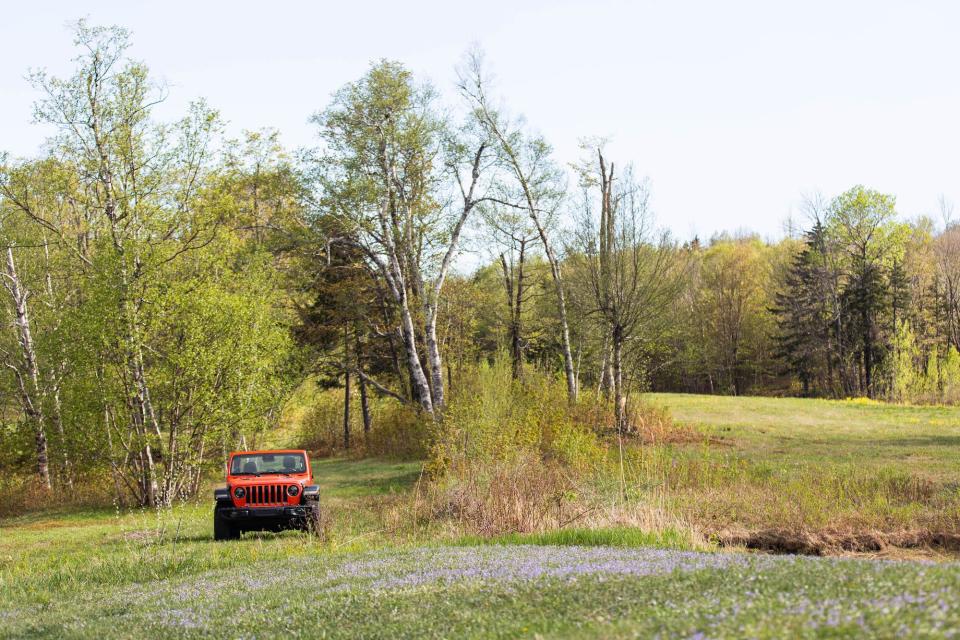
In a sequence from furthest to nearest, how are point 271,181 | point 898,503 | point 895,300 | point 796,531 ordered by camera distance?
point 895,300
point 271,181
point 898,503
point 796,531

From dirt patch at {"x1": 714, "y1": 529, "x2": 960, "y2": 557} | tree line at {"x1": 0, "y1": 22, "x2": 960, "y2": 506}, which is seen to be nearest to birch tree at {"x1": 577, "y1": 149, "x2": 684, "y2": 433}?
tree line at {"x1": 0, "y1": 22, "x2": 960, "y2": 506}

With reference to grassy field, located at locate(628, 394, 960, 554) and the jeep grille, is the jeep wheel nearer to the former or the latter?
the jeep grille

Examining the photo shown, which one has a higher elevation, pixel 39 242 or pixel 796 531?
pixel 39 242

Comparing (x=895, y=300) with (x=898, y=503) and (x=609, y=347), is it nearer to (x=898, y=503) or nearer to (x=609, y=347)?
(x=609, y=347)

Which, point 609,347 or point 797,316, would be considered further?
point 797,316

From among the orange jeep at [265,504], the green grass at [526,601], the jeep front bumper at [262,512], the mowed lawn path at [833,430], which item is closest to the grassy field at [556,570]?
the green grass at [526,601]

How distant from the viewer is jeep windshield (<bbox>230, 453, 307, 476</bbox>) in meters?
15.5

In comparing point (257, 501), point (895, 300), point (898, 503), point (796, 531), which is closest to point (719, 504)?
point (796, 531)

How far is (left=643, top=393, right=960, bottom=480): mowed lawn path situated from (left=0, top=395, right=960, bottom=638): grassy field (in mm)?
245

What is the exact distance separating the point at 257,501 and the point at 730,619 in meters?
12.7

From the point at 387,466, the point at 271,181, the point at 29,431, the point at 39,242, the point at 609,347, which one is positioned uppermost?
the point at 271,181

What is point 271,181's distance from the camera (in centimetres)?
2720

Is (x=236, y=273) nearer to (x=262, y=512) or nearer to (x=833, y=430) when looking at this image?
(x=262, y=512)

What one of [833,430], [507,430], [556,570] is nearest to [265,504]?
[507,430]
